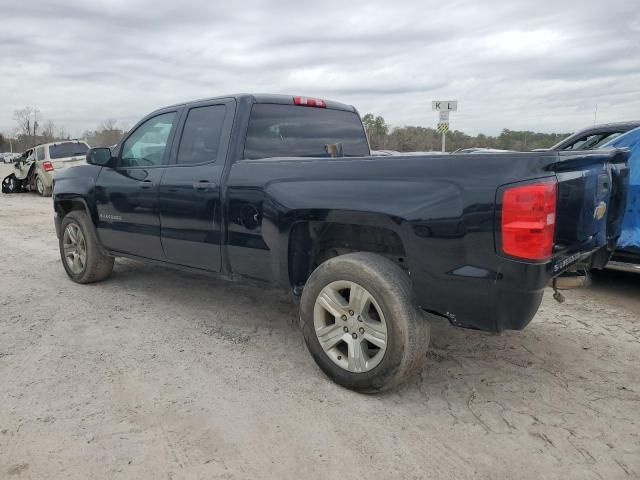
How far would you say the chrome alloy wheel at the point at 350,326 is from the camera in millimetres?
2939

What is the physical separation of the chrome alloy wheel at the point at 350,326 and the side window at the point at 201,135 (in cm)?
156

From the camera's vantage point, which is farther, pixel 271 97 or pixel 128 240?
pixel 128 240

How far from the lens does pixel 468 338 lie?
3926 millimetres

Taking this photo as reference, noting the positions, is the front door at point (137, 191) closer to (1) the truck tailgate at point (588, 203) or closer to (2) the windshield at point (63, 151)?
(1) the truck tailgate at point (588, 203)

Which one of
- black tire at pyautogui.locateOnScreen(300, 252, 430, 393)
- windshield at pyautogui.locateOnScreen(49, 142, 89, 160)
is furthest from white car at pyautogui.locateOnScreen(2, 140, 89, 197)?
black tire at pyautogui.locateOnScreen(300, 252, 430, 393)

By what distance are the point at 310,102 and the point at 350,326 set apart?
2217 millimetres

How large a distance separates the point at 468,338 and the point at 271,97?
2.49 m

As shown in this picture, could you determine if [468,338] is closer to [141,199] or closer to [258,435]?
[258,435]

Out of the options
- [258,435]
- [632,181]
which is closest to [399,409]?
[258,435]

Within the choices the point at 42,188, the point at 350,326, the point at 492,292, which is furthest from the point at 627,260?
the point at 42,188

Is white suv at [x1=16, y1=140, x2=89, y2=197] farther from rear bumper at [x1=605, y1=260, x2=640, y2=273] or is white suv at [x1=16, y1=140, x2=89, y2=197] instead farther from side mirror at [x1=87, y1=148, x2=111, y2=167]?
rear bumper at [x1=605, y1=260, x2=640, y2=273]

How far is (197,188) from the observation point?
12.9ft

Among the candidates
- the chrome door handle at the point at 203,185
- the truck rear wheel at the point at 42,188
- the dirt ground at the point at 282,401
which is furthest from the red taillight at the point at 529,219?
the truck rear wheel at the point at 42,188

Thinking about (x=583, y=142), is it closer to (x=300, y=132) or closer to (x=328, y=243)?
(x=300, y=132)
